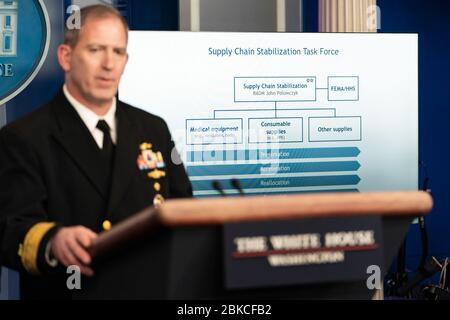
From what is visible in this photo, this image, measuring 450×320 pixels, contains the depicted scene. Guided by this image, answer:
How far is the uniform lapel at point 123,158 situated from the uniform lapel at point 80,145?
0.10 feet

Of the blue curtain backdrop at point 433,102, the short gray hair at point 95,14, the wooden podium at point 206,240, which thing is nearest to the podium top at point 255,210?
the wooden podium at point 206,240

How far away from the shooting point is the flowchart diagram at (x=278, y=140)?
403 cm

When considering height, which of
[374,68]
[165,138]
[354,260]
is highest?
[374,68]

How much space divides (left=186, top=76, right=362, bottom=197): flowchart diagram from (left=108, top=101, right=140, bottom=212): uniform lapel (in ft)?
6.79

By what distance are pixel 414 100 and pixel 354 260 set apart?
3149mm

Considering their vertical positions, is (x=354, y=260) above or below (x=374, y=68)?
below

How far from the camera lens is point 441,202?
559cm

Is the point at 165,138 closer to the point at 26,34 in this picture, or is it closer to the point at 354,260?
the point at 354,260

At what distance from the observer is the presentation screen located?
12.9 ft

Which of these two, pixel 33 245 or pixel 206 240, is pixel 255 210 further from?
pixel 33 245

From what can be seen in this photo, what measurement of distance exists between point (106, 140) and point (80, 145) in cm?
7

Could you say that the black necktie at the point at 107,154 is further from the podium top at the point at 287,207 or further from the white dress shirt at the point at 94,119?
the podium top at the point at 287,207

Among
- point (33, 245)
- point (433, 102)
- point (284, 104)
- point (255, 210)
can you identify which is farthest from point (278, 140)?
point (255, 210)
